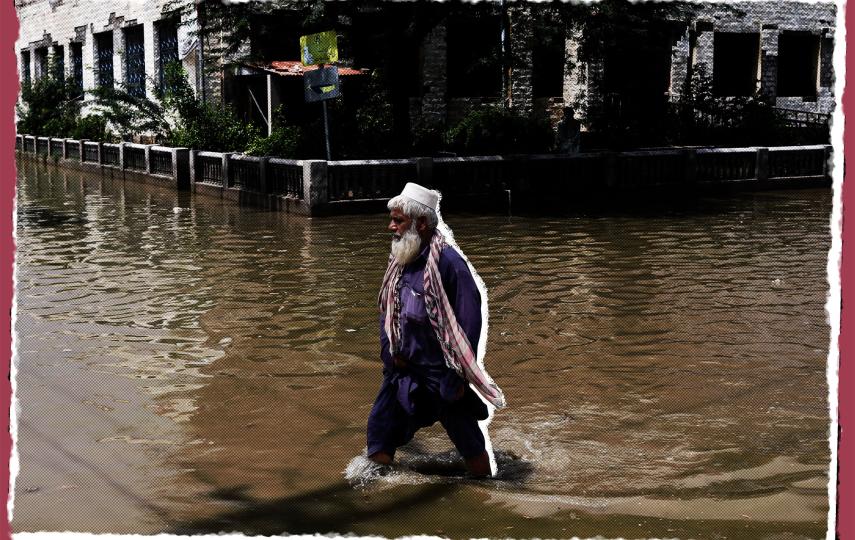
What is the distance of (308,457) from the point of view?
21.0 feet

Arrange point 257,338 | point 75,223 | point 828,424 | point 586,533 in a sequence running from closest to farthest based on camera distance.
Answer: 1. point 586,533
2. point 828,424
3. point 257,338
4. point 75,223

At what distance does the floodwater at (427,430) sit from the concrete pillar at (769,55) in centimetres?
2651

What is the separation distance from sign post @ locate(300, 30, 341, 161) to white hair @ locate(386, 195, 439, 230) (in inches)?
595

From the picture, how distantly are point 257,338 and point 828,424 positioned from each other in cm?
472

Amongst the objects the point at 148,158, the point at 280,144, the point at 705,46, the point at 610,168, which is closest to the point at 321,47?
the point at 280,144

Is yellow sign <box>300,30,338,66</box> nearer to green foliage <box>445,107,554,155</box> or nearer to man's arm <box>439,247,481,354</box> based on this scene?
green foliage <box>445,107,554,155</box>

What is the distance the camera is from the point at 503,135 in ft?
78.7

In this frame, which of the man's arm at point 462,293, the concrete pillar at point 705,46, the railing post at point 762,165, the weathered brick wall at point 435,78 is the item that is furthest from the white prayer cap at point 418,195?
the concrete pillar at point 705,46

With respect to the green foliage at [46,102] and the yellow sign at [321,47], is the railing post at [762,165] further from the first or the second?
the green foliage at [46,102]

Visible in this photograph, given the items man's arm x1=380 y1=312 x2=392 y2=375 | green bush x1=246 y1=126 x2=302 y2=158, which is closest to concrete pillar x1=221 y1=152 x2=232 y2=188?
green bush x1=246 y1=126 x2=302 y2=158

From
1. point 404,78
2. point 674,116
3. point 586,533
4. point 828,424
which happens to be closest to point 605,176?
point 404,78

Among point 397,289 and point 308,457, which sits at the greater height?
point 397,289

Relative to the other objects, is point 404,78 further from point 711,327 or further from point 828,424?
point 828,424

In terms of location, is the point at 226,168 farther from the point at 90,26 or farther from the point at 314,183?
the point at 90,26
